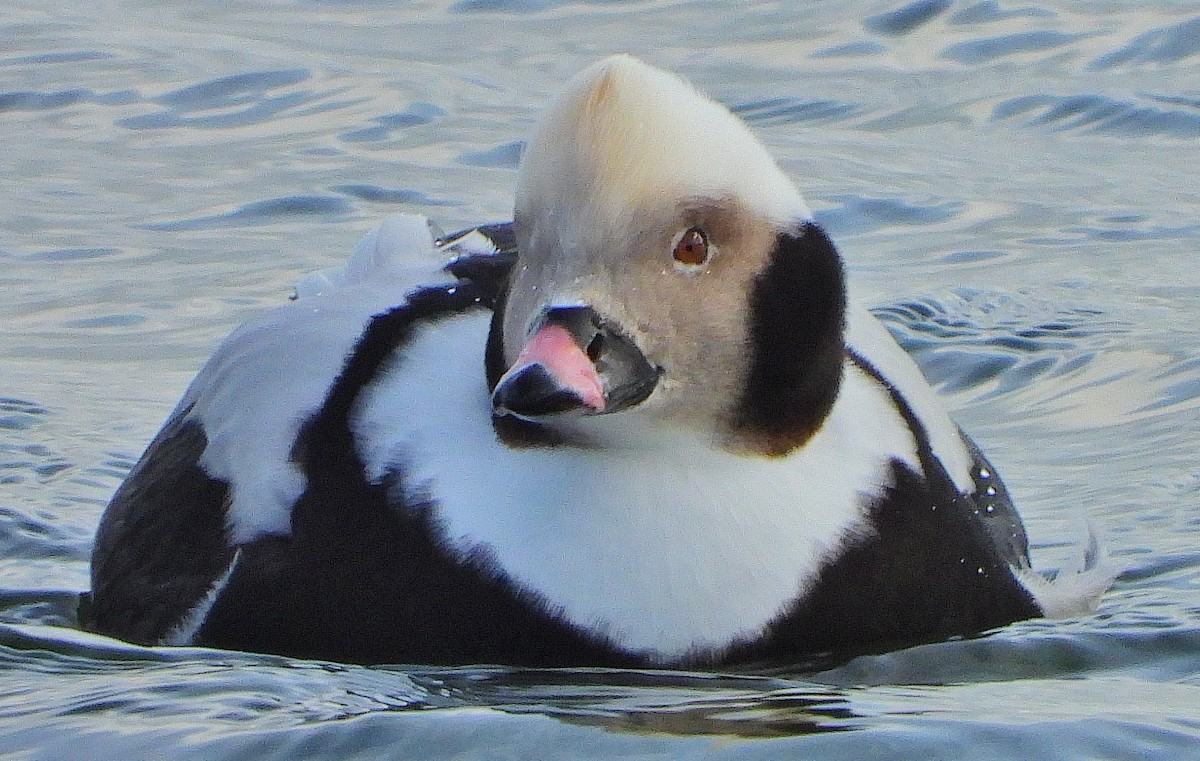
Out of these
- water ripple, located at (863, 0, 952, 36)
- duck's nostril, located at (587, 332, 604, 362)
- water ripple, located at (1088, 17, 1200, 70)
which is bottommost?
duck's nostril, located at (587, 332, 604, 362)

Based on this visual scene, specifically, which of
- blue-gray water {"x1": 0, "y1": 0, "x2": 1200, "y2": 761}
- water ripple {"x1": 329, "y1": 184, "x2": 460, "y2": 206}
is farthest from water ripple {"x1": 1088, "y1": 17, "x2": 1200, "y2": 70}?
water ripple {"x1": 329, "y1": 184, "x2": 460, "y2": 206}

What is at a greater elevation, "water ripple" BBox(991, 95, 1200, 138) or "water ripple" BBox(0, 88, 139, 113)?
"water ripple" BBox(0, 88, 139, 113)

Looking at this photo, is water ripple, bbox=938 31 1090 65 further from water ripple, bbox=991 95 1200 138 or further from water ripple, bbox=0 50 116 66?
water ripple, bbox=0 50 116 66

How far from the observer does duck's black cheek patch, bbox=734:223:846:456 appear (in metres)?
4.34

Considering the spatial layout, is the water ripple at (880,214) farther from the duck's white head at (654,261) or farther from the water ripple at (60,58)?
the duck's white head at (654,261)

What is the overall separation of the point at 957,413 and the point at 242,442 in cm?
272

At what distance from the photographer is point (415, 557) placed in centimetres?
443

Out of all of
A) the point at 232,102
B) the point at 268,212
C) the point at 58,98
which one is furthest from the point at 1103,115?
the point at 58,98

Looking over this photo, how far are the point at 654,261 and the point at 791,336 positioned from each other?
11.3 inches

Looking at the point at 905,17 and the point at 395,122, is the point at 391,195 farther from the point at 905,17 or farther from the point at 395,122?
the point at 905,17

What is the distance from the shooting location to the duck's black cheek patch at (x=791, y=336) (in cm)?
434

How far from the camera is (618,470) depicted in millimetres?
4426

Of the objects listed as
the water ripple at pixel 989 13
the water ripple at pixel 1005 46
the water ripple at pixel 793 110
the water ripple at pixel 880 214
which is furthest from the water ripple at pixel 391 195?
the water ripple at pixel 989 13

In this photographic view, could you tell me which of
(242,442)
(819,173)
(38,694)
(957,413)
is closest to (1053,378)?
(957,413)
